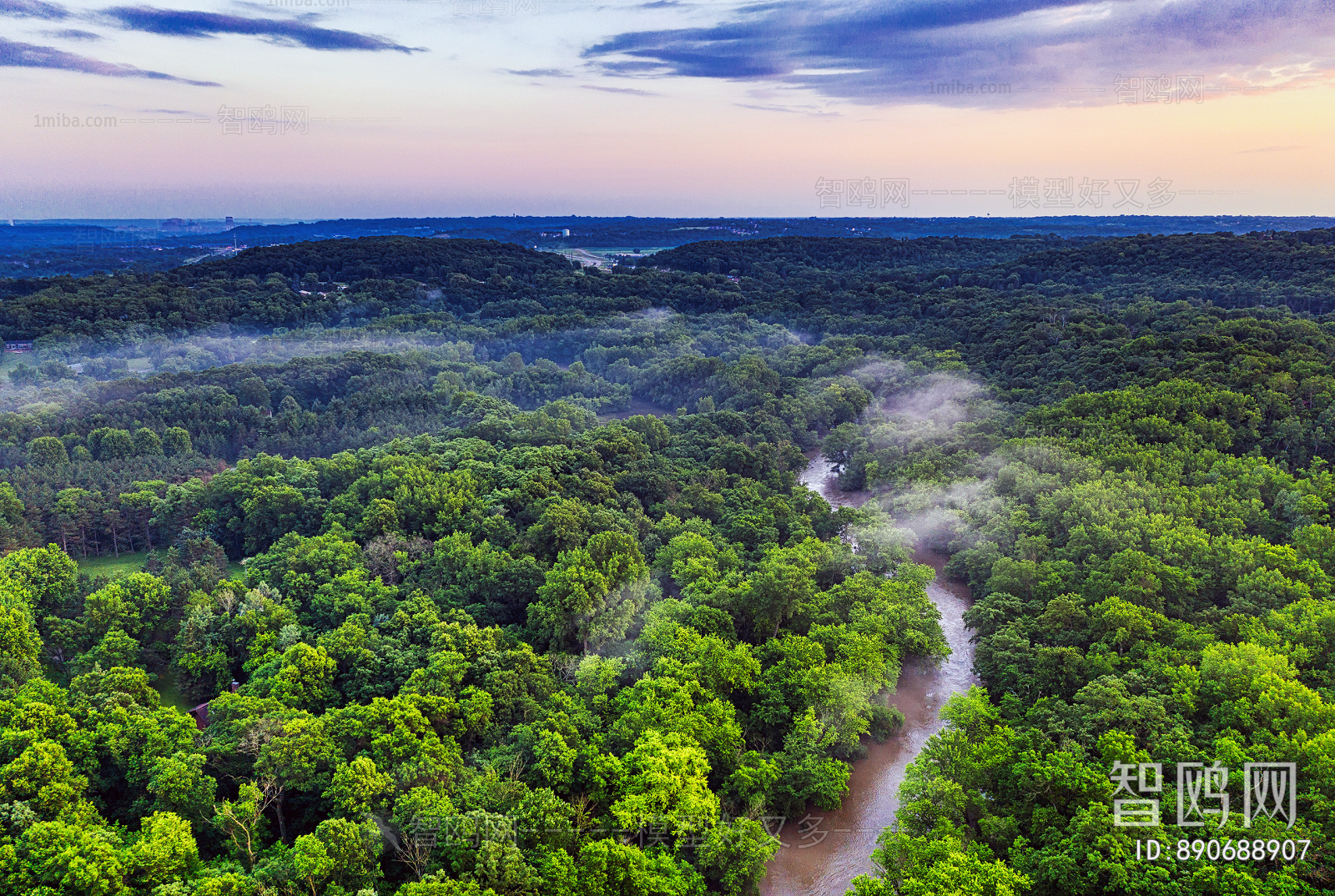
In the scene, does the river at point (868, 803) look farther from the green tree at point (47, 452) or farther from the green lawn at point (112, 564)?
the green tree at point (47, 452)

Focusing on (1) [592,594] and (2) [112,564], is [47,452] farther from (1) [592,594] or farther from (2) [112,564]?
(1) [592,594]

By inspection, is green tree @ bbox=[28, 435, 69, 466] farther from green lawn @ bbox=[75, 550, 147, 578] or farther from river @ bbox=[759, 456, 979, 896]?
river @ bbox=[759, 456, 979, 896]

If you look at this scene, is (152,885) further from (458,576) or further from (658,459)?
(658,459)

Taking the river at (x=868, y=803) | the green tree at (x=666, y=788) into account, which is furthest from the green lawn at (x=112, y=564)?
the river at (x=868, y=803)

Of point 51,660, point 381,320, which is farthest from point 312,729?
point 381,320

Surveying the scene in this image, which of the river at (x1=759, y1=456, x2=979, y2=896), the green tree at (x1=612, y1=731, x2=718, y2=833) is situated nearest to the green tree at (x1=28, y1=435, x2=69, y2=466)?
the green tree at (x1=612, y1=731, x2=718, y2=833)

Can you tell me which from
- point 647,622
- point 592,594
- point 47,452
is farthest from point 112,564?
point 647,622
